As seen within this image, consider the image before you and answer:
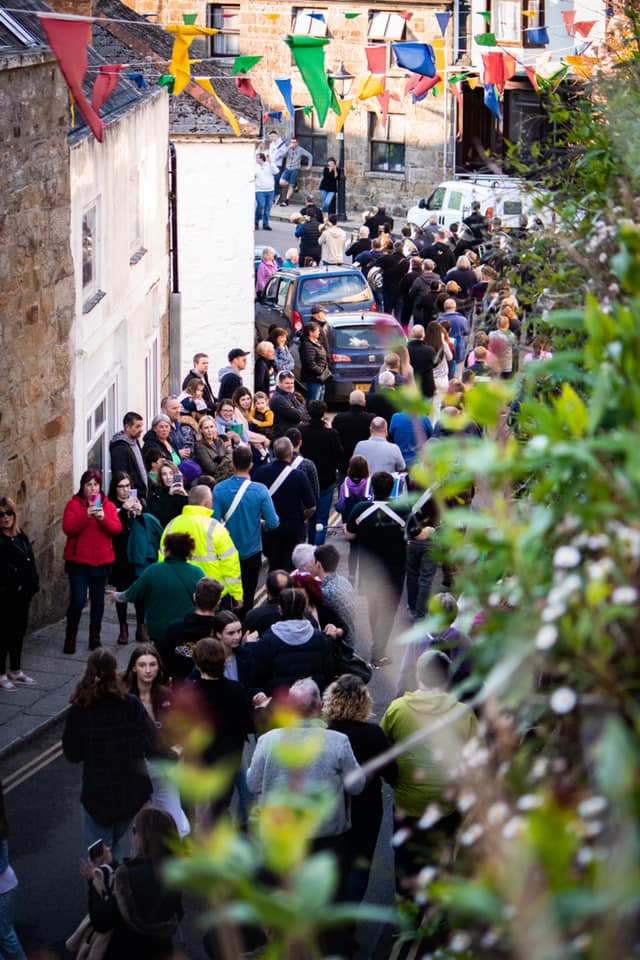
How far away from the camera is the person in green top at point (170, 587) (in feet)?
34.3

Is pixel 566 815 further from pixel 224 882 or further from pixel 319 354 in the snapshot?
pixel 319 354

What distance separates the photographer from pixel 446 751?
3.95m

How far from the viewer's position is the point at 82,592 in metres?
12.6

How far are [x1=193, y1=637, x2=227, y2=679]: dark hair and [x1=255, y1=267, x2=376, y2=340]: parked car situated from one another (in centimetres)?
1570

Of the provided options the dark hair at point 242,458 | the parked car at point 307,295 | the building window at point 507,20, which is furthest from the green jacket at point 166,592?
the building window at point 507,20

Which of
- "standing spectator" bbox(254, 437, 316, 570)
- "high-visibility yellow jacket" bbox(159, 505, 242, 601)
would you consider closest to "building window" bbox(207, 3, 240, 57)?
"standing spectator" bbox(254, 437, 316, 570)

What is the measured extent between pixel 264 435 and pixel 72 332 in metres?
2.62

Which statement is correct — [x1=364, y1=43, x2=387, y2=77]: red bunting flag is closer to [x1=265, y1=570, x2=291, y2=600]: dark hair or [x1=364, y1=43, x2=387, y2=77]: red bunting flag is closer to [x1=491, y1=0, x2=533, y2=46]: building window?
[x1=265, y1=570, x2=291, y2=600]: dark hair

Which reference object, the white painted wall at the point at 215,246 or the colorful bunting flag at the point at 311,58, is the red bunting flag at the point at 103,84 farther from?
the white painted wall at the point at 215,246

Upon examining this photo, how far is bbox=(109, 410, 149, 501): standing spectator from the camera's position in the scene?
13805mm

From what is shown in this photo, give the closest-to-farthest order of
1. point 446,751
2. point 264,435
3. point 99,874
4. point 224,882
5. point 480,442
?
point 224,882
point 480,442
point 446,751
point 99,874
point 264,435

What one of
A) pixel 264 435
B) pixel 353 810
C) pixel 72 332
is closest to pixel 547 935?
pixel 353 810

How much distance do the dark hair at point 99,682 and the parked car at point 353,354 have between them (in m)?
14.2

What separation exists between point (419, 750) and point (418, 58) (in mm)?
14002
